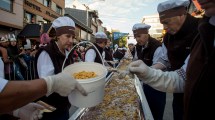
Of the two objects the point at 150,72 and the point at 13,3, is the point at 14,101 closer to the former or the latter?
the point at 150,72

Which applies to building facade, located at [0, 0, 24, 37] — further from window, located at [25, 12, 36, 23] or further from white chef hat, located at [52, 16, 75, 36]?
white chef hat, located at [52, 16, 75, 36]

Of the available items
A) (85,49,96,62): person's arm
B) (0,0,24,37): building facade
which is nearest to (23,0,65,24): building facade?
(0,0,24,37): building facade

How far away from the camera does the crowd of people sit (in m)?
1.56

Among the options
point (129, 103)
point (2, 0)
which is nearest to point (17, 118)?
point (129, 103)

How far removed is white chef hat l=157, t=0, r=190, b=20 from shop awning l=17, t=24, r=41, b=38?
645 inches

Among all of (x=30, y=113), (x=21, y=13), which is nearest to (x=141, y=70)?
(x=30, y=113)

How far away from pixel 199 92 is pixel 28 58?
7395mm

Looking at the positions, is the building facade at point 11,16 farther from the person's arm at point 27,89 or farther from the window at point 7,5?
the person's arm at point 27,89

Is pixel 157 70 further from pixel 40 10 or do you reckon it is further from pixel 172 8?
pixel 40 10

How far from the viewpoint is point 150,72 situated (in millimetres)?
2256

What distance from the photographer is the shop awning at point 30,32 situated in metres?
18.5

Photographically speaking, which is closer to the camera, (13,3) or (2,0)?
(2,0)

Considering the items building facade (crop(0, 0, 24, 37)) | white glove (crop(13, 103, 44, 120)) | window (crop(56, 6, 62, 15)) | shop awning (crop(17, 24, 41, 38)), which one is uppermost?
window (crop(56, 6, 62, 15))

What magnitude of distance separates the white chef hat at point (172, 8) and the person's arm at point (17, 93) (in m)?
2.12
